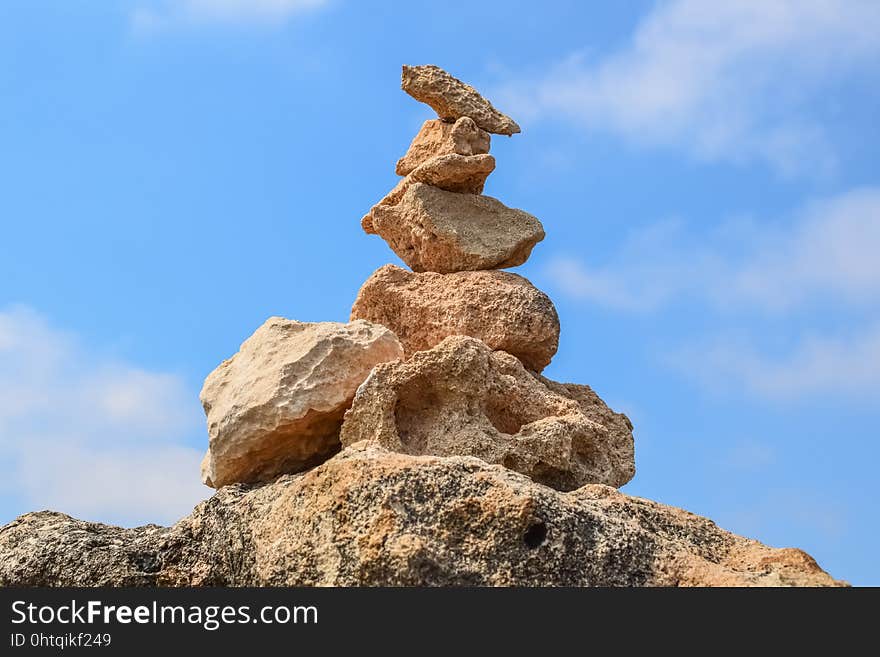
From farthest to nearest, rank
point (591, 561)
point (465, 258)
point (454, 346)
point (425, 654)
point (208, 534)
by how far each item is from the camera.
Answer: point (465, 258) → point (454, 346) → point (208, 534) → point (591, 561) → point (425, 654)

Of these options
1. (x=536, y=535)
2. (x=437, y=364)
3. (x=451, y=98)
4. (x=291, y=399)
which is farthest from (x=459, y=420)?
(x=451, y=98)

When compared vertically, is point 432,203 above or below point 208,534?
above

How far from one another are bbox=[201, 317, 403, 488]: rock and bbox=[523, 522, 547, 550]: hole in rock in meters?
2.20

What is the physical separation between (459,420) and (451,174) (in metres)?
2.48

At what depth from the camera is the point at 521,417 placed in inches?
297

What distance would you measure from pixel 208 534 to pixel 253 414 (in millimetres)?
1011

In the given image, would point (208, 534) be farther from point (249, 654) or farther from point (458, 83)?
point (458, 83)

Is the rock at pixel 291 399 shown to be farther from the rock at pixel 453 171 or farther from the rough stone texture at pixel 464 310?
the rock at pixel 453 171

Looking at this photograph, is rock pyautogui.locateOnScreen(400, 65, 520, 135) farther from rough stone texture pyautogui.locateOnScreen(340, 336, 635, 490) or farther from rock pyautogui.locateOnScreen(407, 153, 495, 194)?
→ rough stone texture pyautogui.locateOnScreen(340, 336, 635, 490)

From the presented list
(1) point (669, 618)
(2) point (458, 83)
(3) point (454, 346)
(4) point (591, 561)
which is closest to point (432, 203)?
(2) point (458, 83)

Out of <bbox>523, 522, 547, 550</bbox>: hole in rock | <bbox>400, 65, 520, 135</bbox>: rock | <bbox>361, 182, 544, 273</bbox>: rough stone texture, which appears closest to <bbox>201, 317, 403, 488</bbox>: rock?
<bbox>361, 182, 544, 273</bbox>: rough stone texture

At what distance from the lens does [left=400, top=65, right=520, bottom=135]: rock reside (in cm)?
916

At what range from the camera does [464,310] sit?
8.27m

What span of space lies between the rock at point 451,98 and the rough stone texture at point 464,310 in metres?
1.40
